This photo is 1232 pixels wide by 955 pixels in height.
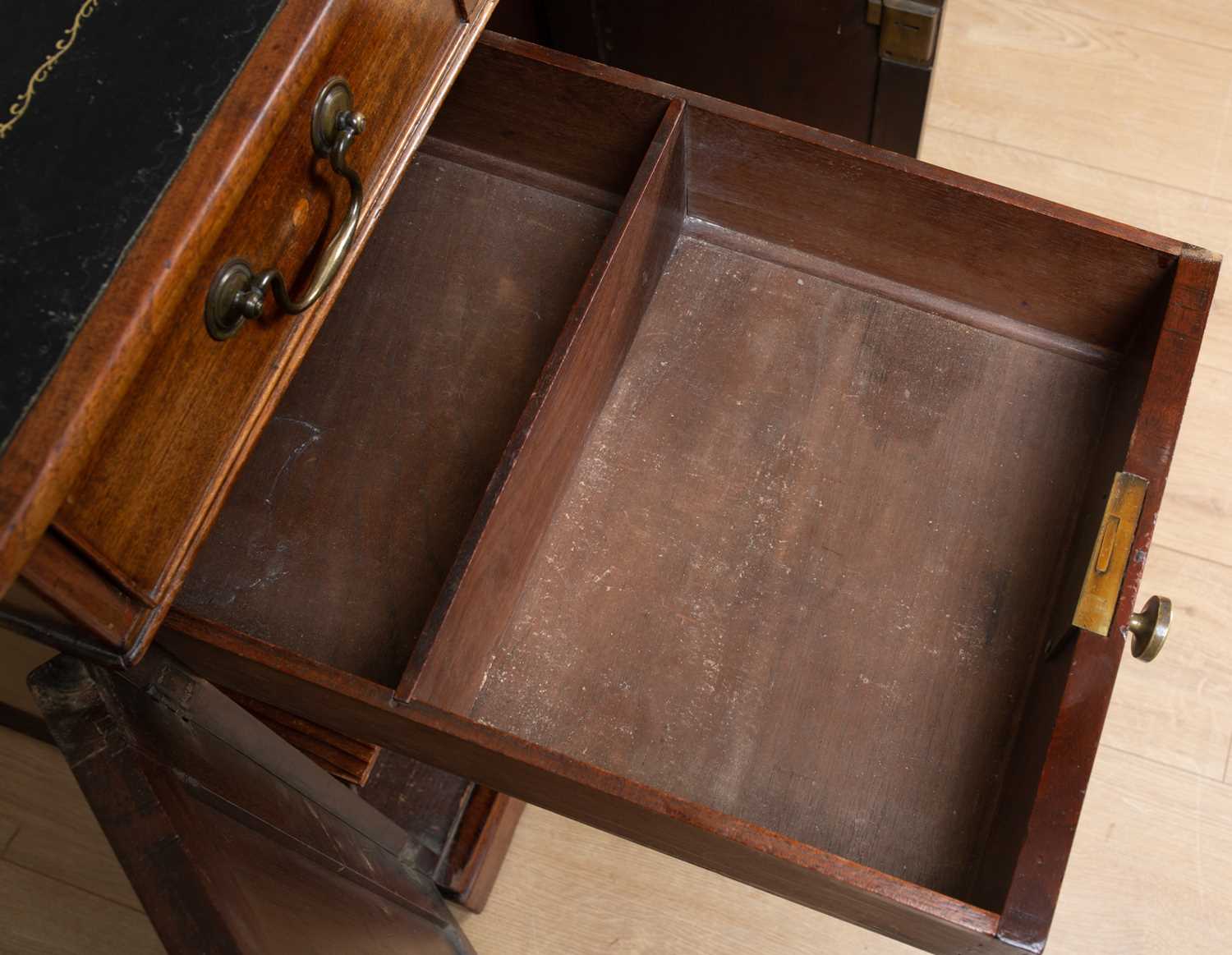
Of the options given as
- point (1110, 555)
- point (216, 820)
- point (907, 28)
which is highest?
point (907, 28)

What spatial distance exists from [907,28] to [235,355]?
28.1 inches

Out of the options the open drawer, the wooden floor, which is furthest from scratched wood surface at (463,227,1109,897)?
the wooden floor

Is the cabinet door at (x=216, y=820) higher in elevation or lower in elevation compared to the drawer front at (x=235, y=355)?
lower

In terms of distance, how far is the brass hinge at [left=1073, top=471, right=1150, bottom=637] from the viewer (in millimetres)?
775

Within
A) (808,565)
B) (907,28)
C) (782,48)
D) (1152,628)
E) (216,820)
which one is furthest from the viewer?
(782,48)

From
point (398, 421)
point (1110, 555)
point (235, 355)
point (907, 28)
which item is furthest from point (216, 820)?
point (907, 28)

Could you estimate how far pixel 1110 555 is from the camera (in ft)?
2.63

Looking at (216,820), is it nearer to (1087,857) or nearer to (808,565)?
(808,565)

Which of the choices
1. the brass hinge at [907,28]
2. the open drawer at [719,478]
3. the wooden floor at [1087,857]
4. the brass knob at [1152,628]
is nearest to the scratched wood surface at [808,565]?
the open drawer at [719,478]

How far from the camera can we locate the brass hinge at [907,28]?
3.47 feet

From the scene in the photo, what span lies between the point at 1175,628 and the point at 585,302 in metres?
0.86

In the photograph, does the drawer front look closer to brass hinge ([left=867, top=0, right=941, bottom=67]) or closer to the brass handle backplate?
the brass handle backplate

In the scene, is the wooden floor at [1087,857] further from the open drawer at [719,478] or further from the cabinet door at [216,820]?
the open drawer at [719,478]

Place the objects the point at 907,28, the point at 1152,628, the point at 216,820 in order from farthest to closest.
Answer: the point at 907,28
the point at 1152,628
the point at 216,820
